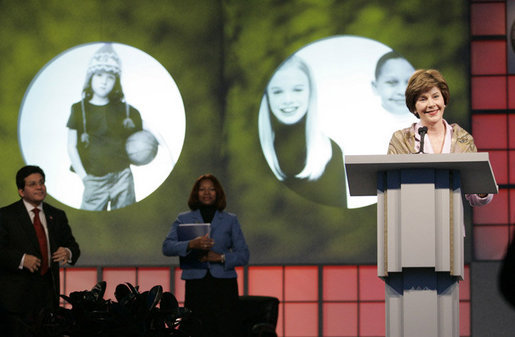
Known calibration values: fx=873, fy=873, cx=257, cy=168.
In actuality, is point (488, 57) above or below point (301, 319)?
above

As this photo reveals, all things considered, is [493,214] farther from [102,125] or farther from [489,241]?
[102,125]

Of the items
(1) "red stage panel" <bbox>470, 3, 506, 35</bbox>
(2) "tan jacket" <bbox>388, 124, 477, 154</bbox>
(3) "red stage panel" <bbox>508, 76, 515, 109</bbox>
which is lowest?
(2) "tan jacket" <bbox>388, 124, 477, 154</bbox>

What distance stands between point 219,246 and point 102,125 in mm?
2002

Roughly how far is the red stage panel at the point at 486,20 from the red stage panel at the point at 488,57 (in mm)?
87

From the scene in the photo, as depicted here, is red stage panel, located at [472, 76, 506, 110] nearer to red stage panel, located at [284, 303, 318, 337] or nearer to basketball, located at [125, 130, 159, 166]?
red stage panel, located at [284, 303, 318, 337]

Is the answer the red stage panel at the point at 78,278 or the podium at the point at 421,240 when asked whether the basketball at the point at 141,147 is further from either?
the podium at the point at 421,240

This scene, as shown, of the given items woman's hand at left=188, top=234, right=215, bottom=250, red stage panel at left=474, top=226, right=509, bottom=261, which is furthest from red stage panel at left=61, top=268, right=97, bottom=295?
red stage panel at left=474, top=226, right=509, bottom=261

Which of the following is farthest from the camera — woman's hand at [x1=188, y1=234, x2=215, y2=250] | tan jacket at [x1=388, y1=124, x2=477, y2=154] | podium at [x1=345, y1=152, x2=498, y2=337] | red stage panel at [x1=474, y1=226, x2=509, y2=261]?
red stage panel at [x1=474, y1=226, x2=509, y2=261]

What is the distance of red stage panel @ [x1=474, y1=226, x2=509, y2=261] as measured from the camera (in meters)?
6.84

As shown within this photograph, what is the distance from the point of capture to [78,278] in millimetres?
7059

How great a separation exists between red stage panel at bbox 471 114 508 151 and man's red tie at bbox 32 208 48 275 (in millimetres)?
3504

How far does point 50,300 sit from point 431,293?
2818mm

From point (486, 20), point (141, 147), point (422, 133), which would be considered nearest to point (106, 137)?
point (141, 147)

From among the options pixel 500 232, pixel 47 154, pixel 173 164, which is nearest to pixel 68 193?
pixel 47 154
